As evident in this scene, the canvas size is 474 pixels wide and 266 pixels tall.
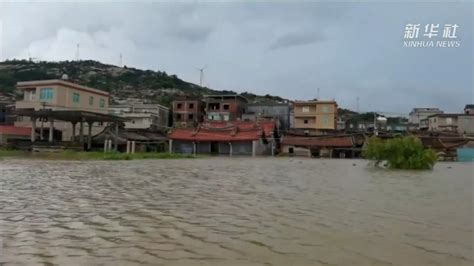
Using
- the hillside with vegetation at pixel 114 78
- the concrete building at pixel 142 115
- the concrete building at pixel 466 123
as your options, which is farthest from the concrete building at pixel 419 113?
the concrete building at pixel 142 115

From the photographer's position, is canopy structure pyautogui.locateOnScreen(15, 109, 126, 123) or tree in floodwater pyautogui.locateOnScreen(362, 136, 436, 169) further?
canopy structure pyautogui.locateOnScreen(15, 109, 126, 123)

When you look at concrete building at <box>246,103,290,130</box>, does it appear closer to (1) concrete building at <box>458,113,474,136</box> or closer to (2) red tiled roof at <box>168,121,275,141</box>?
(2) red tiled roof at <box>168,121,275,141</box>

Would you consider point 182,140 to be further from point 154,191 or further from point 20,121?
point 154,191

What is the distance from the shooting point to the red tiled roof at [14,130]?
1713 inches

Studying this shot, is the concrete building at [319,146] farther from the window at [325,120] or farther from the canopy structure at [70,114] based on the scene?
the canopy structure at [70,114]

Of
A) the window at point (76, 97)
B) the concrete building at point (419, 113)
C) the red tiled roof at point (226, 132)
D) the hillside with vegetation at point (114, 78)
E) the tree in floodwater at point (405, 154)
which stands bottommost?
the tree in floodwater at point (405, 154)

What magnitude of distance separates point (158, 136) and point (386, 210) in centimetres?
4576

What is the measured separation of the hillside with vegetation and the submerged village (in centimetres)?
1690

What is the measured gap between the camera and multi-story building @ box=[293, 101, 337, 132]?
58531mm

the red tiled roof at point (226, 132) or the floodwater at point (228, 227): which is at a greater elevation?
the red tiled roof at point (226, 132)

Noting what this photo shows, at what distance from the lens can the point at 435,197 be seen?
1008cm

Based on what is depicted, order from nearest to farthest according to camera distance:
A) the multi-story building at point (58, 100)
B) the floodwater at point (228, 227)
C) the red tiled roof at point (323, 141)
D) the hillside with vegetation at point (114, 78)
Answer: the floodwater at point (228, 227) → the multi-story building at point (58, 100) → the red tiled roof at point (323, 141) → the hillside with vegetation at point (114, 78)

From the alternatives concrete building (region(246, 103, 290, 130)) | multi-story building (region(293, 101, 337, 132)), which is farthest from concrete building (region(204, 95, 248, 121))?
multi-story building (region(293, 101, 337, 132))

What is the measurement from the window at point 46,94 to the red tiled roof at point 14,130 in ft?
14.2
